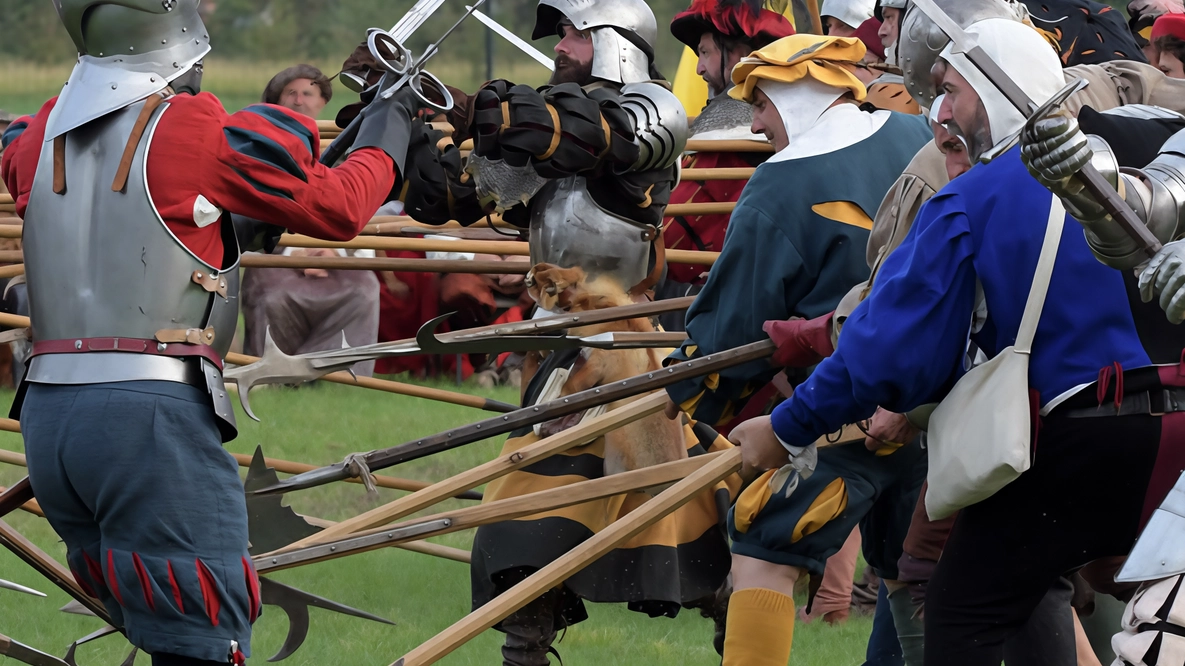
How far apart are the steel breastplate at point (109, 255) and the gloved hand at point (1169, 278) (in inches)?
67.8

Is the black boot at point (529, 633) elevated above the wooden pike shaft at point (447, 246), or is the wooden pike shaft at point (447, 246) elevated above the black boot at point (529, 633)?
the wooden pike shaft at point (447, 246)

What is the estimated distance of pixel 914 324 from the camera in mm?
2967

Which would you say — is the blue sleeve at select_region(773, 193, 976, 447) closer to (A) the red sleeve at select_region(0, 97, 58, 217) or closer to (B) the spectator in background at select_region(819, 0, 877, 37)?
(A) the red sleeve at select_region(0, 97, 58, 217)

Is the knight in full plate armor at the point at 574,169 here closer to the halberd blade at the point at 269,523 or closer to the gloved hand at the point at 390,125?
the gloved hand at the point at 390,125

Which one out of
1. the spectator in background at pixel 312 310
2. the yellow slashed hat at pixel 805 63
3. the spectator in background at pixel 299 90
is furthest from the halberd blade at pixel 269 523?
the spectator in background at pixel 312 310

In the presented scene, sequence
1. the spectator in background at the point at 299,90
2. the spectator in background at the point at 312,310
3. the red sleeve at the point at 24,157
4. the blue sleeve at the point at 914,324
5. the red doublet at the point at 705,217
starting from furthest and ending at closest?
the spectator in background at the point at 312,310 → the spectator in background at the point at 299,90 → the red doublet at the point at 705,217 → the red sleeve at the point at 24,157 → the blue sleeve at the point at 914,324

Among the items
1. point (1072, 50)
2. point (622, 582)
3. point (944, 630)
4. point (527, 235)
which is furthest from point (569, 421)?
point (1072, 50)

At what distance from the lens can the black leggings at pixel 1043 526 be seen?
9.37ft

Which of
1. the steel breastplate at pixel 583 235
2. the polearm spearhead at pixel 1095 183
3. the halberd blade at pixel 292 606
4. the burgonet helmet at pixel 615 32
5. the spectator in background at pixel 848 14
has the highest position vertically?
the polearm spearhead at pixel 1095 183

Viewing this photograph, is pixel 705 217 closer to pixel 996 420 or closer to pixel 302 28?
pixel 996 420

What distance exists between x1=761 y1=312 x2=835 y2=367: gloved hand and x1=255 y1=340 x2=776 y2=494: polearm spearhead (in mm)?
32

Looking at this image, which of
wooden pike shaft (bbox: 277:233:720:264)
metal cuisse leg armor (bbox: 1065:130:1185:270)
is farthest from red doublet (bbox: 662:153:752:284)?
metal cuisse leg armor (bbox: 1065:130:1185:270)

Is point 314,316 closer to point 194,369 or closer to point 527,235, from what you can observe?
point 527,235

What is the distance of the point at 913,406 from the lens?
3092 millimetres
